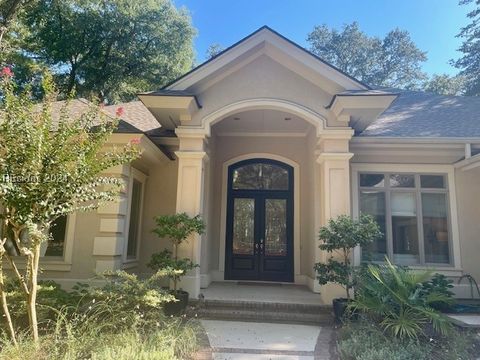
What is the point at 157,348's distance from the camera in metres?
4.02

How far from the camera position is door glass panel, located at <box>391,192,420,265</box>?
782cm

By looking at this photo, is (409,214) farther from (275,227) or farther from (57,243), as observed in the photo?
(57,243)

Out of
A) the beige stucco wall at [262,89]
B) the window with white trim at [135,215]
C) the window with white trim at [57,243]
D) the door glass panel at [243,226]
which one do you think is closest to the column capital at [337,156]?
the beige stucco wall at [262,89]

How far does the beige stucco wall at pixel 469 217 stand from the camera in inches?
299

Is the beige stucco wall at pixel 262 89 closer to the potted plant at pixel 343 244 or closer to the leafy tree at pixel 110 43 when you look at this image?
the potted plant at pixel 343 244

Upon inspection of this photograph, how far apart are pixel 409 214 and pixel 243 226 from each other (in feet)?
13.3

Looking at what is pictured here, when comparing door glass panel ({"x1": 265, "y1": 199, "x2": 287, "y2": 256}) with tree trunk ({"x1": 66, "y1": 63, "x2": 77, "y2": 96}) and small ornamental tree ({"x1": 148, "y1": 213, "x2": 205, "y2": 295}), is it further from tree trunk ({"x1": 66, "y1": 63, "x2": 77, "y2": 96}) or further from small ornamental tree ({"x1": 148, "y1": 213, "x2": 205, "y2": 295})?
tree trunk ({"x1": 66, "y1": 63, "x2": 77, "y2": 96})

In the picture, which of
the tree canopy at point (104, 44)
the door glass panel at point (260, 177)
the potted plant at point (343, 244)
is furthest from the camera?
the tree canopy at point (104, 44)

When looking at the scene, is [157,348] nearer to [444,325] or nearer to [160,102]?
[444,325]

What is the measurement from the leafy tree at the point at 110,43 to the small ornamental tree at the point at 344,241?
1710cm

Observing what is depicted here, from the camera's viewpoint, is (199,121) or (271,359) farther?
(199,121)

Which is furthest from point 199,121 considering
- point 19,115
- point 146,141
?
point 19,115

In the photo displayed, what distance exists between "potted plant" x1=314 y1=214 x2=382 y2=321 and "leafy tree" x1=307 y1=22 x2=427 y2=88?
2605 centimetres

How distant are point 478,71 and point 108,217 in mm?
25487
